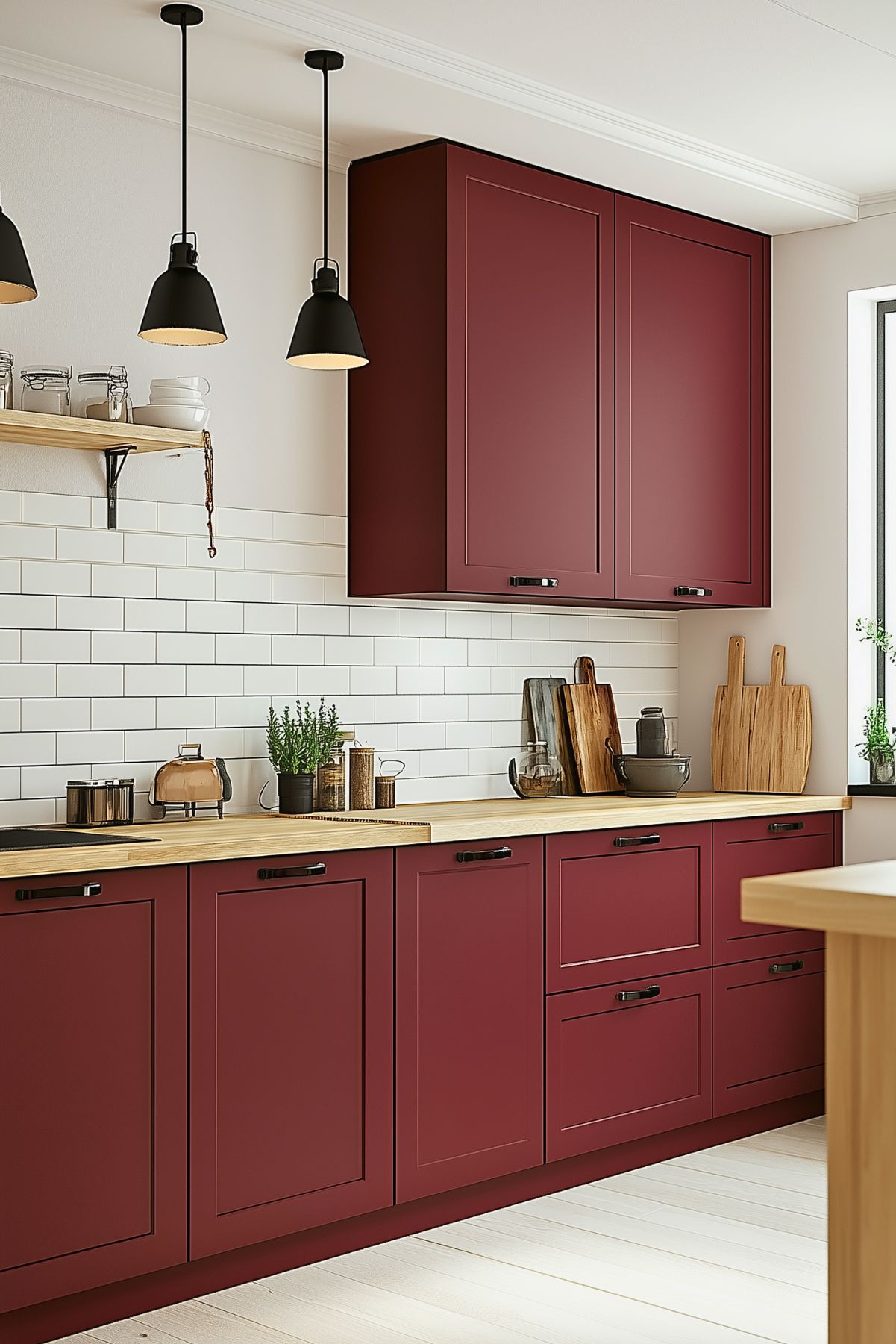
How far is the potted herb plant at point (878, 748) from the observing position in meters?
4.98

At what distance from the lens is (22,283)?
306cm

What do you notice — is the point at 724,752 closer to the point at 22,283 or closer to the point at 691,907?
the point at 691,907

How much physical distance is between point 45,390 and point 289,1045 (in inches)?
61.4

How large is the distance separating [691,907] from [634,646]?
107cm

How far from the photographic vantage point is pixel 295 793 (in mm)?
4020

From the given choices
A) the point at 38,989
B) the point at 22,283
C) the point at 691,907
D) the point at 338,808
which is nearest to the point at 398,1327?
the point at 38,989

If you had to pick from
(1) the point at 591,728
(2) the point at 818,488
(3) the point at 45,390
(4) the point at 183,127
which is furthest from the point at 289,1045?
(2) the point at 818,488

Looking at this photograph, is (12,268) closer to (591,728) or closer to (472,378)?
(472,378)

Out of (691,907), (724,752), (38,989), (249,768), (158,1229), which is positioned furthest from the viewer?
(724,752)

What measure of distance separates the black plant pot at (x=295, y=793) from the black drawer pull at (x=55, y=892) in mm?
989

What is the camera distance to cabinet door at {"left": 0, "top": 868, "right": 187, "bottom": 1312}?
2.95 m

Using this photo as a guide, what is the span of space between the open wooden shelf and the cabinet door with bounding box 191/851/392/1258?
102 centimetres

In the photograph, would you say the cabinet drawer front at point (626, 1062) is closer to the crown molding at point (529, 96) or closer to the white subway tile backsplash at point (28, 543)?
the white subway tile backsplash at point (28, 543)

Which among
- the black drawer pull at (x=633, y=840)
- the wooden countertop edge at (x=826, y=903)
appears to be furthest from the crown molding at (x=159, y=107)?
the wooden countertop edge at (x=826, y=903)
